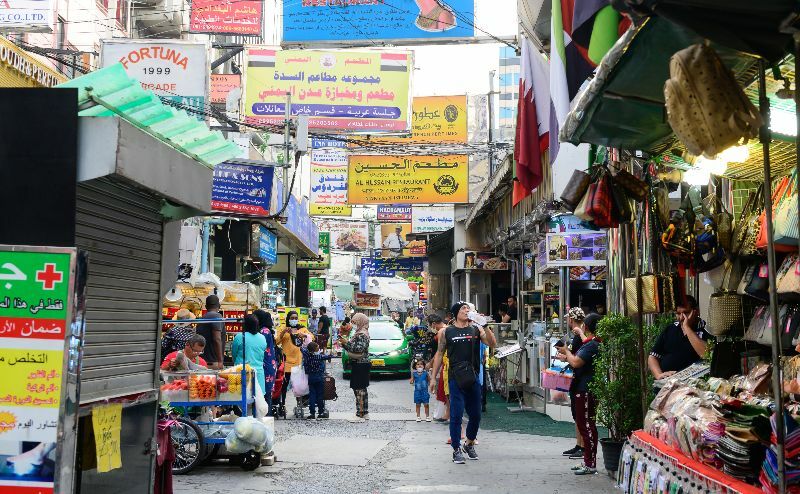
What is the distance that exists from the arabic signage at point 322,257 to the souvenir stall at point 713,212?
34283 millimetres

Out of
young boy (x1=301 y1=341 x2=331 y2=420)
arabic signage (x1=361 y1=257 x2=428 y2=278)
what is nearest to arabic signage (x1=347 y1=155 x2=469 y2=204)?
young boy (x1=301 y1=341 x2=331 y2=420)

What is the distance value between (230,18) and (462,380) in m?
14.9

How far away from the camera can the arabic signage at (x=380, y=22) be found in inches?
738

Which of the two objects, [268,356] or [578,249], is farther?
[578,249]

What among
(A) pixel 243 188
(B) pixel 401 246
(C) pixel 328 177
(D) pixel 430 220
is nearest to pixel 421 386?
(A) pixel 243 188

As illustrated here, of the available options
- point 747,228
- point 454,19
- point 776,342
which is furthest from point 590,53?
point 454,19

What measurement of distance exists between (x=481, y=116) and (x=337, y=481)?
38.6 meters

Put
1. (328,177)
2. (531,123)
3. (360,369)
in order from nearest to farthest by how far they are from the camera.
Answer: (531,123) → (360,369) → (328,177)

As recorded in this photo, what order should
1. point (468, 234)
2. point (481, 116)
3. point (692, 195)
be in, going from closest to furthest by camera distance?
1. point (692, 195)
2. point (468, 234)
3. point (481, 116)

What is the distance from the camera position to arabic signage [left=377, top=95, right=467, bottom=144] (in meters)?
26.5

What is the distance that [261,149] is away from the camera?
2811cm

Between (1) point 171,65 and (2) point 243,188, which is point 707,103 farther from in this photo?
(2) point 243,188

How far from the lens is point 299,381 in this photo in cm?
1622

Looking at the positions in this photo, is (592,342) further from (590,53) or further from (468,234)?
(468,234)
